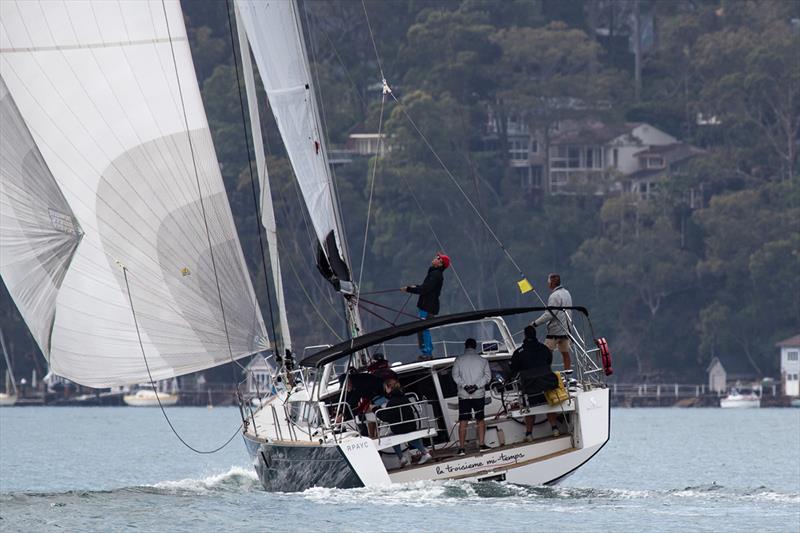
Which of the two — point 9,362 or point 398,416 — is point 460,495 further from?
point 9,362

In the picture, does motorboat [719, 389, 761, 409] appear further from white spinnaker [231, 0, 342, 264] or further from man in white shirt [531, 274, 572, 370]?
Answer: man in white shirt [531, 274, 572, 370]

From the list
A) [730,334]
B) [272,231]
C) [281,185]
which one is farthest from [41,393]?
[272,231]

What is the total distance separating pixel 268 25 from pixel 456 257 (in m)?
56.9

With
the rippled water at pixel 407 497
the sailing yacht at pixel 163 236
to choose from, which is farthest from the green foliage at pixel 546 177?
the sailing yacht at pixel 163 236

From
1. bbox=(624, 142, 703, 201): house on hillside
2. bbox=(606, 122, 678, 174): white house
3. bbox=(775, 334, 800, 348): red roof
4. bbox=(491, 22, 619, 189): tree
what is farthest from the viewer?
bbox=(606, 122, 678, 174): white house

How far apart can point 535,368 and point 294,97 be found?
15.0 feet

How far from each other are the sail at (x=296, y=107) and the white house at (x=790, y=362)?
55.7 metres

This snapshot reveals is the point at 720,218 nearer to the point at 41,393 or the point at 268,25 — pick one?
the point at 41,393

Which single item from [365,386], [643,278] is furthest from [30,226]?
[643,278]

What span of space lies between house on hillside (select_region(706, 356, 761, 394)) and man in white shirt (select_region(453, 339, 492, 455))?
57092mm

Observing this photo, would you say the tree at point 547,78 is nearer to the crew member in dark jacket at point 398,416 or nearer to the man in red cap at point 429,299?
the man in red cap at point 429,299

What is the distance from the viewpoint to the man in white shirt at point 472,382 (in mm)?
20250

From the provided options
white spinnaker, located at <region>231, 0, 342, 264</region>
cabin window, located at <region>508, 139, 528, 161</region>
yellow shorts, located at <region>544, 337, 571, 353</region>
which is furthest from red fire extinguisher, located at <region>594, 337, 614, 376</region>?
cabin window, located at <region>508, 139, 528, 161</region>

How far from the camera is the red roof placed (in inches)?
2995
